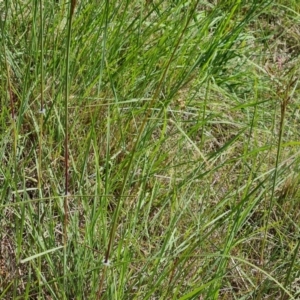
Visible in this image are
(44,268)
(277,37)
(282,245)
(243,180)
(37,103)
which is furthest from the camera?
(277,37)

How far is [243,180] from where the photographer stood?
5.48 ft

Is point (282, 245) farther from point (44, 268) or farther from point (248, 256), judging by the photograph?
point (44, 268)

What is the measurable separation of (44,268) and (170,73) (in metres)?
0.68

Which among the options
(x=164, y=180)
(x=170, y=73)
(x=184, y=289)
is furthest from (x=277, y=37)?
(x=184, y=289)

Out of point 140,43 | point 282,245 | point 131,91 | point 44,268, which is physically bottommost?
point 44,268

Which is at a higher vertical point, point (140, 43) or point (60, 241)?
point (140, 43)

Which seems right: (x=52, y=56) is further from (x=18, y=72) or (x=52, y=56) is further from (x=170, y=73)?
(x=170, y=73)

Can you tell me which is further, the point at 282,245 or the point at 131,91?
the point at 131,91

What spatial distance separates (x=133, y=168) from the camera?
1.48 metres

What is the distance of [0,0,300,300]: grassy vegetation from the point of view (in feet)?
3.94

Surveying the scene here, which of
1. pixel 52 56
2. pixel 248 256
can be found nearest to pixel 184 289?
pixel 248 256

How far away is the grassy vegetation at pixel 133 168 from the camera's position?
1.20m

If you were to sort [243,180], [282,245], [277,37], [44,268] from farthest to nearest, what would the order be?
[277,37] → [243,180] → [282,245] → [44,268]

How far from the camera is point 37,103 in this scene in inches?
61.4
